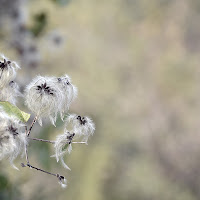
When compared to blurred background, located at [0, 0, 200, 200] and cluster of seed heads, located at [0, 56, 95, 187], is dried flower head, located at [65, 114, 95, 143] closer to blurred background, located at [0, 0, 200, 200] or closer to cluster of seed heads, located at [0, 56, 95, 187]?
cluster of seed heads, located at [0, 56, 95, 187]

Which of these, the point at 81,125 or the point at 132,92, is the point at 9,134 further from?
the point at 132,92

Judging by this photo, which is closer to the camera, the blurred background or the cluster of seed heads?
the cluster of seed heads

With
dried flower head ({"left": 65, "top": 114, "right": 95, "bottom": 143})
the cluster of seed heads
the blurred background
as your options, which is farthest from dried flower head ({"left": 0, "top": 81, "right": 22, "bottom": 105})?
the blurred background

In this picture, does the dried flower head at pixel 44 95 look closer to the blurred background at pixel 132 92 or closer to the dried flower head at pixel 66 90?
the dried flower head at pixel 66 90

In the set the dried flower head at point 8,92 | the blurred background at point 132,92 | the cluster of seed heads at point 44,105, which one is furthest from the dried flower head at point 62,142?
the blurred background at point 132,92

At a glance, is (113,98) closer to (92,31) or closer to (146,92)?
(146,92)

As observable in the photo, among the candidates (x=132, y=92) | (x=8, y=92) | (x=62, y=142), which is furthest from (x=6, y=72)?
(x=132, y=92)

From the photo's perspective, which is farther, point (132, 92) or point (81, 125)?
point (132, 92)
